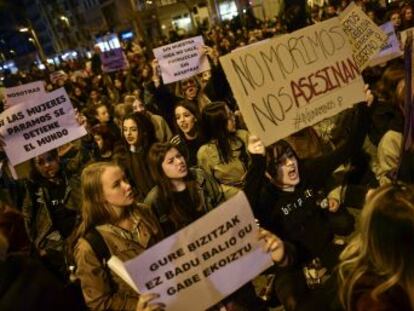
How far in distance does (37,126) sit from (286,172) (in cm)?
264

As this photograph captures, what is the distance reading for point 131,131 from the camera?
524cm

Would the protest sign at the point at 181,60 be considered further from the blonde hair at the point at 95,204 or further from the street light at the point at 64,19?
the street light at the point at 64,19

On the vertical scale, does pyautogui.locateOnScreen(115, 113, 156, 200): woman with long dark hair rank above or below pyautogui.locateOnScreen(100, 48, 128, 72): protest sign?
below

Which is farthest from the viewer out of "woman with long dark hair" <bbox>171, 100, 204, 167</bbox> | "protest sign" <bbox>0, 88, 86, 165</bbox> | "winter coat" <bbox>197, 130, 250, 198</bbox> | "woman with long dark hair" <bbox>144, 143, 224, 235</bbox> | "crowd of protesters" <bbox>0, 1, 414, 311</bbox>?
"woman with long dark hair" <bbox>171, 100, 204, 167</bbox>

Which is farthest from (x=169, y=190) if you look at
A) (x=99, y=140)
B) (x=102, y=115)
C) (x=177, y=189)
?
(x=102, y=115)

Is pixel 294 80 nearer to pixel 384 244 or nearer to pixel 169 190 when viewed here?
pixel 169 190

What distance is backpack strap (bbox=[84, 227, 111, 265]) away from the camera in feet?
9.54

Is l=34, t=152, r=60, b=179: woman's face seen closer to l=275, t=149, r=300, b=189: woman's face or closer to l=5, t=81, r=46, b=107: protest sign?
l=5, t=81, r=46, b=107: protest sign

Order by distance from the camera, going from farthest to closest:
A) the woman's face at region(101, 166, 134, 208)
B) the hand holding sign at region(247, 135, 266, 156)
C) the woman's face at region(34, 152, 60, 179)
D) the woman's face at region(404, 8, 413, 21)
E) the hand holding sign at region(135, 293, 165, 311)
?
1. the woman's face at region(404, 8, 413, 21)
2. the woman's face at region(34, 152, 60, 179)
3. the woman's face at region(101, 166, 134, 208)
4. the hand holding sign at region(247, 135, 266, 156)
5. the hand holding sign at region(135, 293, 165, 311)

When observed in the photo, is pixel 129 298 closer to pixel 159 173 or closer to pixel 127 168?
pixel 159 173

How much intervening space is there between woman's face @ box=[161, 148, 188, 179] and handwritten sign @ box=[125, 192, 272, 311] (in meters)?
1.35

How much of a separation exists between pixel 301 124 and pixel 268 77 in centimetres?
36

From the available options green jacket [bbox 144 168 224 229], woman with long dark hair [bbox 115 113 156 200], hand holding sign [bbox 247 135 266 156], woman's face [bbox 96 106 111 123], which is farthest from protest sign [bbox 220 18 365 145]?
woman's face [bbox 96 106 111 123]

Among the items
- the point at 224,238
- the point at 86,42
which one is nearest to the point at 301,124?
the point at 224,238
